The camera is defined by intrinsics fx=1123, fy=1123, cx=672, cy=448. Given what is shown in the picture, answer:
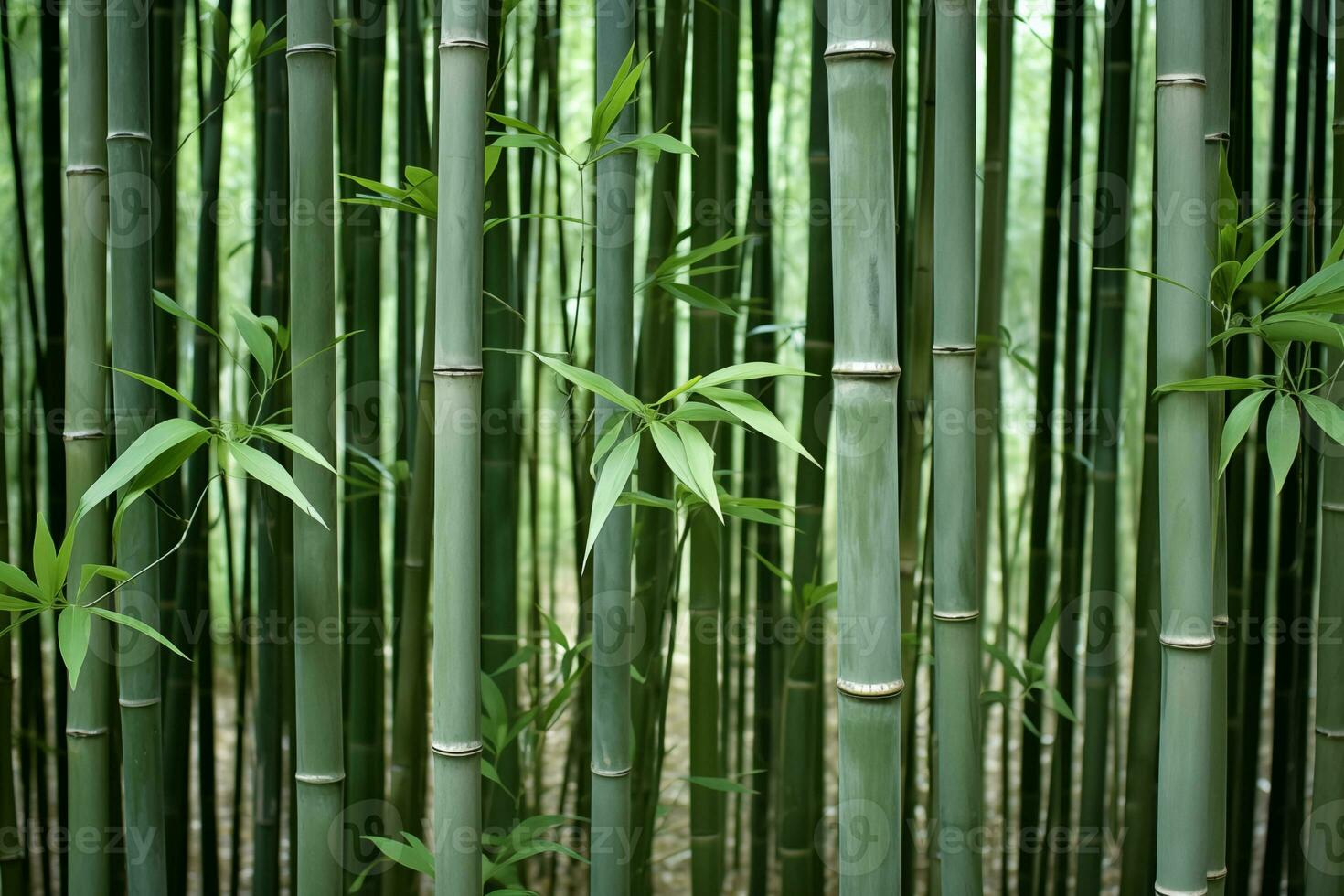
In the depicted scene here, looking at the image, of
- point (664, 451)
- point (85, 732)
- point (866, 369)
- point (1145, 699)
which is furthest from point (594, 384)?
point (1145, 699)

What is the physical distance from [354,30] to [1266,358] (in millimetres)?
1260

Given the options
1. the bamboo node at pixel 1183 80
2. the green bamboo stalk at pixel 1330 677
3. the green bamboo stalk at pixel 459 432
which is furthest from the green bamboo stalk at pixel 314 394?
the green bamboo stalk at pixel 1330 677

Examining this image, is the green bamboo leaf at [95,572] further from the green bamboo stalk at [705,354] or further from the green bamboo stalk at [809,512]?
the green bamboo stalk at [809,512]

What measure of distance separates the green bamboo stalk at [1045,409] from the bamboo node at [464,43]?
0.73 metres

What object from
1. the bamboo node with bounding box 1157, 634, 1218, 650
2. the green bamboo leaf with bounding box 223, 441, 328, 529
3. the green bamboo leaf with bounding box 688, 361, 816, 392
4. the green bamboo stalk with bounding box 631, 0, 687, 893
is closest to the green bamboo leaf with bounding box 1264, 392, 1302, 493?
the bamboo node with bounding box 1157, 634, 1218, 650

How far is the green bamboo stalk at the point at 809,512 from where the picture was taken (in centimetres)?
117

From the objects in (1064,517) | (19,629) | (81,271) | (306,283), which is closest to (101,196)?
(81,271)

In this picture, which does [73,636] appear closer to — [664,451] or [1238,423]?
[664,451]

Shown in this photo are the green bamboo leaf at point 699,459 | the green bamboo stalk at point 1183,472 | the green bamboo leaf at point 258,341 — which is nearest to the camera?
the green bamboo leaf at point 699,459

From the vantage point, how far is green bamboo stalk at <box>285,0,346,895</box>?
815mm

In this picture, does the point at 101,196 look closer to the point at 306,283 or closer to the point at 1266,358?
the point at 306,283

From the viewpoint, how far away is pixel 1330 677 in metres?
1.05

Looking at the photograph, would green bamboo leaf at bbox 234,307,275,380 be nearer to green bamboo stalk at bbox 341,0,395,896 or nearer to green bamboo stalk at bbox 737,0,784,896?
green bamboo stalk at bbox 341,0,395,896

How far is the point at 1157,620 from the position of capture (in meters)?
1.24
